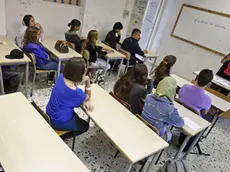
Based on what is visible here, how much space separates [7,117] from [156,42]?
483 centimetres

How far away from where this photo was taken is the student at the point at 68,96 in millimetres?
1532

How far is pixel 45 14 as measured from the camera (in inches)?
147

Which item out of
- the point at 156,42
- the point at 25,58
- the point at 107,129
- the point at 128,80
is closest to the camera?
the point at 107,129

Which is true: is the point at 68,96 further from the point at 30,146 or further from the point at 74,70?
the point at 30,146

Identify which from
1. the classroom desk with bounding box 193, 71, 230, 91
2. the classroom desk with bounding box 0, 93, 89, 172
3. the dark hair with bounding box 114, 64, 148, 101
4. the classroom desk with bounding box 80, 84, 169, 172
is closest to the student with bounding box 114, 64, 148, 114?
the dark hair with bounding box 114, 64, 148, 101

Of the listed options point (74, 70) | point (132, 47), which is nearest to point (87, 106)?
point (74, 70)

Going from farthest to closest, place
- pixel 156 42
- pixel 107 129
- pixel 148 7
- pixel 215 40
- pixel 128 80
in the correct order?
1. pixel 156 42
2. pixel 148 7
3. pixel 215 40
4. pixel 128 80
5. pixel 107 129

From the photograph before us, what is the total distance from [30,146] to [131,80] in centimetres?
118

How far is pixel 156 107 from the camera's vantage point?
1756 millimetres

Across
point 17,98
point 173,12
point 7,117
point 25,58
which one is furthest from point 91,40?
point 173,12

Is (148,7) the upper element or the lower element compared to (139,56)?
upper

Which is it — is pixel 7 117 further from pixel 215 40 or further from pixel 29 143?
pixel 215 40

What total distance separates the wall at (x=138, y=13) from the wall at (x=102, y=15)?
1.25 ft

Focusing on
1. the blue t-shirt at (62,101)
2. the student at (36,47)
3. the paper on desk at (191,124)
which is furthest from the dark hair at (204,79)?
the student at (36,47)
